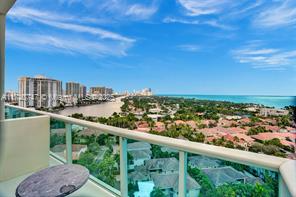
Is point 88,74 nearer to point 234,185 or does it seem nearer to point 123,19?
point 123,19

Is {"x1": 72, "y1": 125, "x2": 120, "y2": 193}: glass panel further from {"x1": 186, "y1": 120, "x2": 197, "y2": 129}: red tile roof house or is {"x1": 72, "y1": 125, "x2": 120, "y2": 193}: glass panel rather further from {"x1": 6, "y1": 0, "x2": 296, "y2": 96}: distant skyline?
{"x1": 6, "y1": 0, "x2": 296, "y2": 96}: distant skyline

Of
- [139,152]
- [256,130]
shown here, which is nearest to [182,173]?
[139,152]

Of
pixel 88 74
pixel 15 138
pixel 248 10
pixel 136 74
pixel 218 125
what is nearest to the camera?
pixel 15 138

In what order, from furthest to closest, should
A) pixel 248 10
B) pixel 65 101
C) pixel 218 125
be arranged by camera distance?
1. pixel 248 10
2. pixel 65 101
3. pixel 218 125

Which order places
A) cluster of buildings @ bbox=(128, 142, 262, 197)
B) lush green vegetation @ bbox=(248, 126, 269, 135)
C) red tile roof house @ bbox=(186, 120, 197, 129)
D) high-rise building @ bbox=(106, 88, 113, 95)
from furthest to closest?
high-rise building @ bbox=(106, 88, 113, 95) → red tile roof house @ bbox=(186, 120, 197, 129) → lush green vegetation @ bbox=(248, 126, 269, 135) → cluster of buildings @ bbox=(128, 142, 262, 197)

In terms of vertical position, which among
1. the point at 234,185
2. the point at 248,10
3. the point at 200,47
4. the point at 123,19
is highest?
the point at 123,19

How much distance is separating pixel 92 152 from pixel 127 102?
15.1 feet

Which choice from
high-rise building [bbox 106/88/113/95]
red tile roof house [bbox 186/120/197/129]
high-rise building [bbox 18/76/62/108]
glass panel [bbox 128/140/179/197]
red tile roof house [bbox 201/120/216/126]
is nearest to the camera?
glass panel [bbox 128/140/179/197]

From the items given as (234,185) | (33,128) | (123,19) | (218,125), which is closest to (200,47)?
(123,19)

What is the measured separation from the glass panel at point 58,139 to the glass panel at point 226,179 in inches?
98.3

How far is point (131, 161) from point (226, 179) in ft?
3.77

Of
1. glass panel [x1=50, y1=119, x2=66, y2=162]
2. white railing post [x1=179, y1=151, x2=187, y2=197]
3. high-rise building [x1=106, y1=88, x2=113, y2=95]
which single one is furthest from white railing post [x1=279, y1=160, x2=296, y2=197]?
high-rise building [x1=106, y1=88, x2=113, y2=95]

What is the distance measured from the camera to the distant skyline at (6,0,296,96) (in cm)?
1130

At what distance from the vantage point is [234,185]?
5.23 feet
